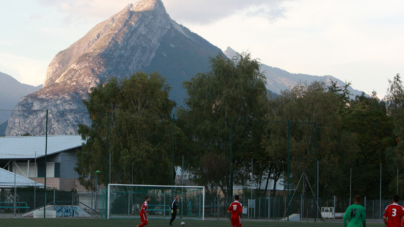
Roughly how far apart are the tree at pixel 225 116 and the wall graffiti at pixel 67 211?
11.9 m

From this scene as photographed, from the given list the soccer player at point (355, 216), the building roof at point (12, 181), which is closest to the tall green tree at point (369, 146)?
the building roof at point (12, 181)

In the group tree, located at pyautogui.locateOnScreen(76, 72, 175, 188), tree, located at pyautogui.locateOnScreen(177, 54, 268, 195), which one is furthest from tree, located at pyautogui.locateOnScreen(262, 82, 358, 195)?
tree, located at pyautogui.locateOnScreen(76, 72, 175, 188)

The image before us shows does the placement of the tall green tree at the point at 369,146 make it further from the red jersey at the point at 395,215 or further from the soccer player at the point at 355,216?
the soccer player at the point at 355,216

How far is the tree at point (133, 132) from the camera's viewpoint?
39531mm

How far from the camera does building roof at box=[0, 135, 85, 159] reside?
54.3 metres

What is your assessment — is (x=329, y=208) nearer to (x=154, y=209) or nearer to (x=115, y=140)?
(x=154, y=209)

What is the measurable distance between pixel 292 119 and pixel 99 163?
18.4 meters

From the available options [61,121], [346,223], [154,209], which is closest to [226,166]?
[154,209]

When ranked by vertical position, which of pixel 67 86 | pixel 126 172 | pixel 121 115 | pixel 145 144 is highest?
pixel 67 86

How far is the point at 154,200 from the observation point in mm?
30500

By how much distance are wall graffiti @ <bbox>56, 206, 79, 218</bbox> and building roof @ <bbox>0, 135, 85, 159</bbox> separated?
21.1 metres

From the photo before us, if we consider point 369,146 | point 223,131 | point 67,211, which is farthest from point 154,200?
point 369,146

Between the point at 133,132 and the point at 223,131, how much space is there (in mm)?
8376

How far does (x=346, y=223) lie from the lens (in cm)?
1135
